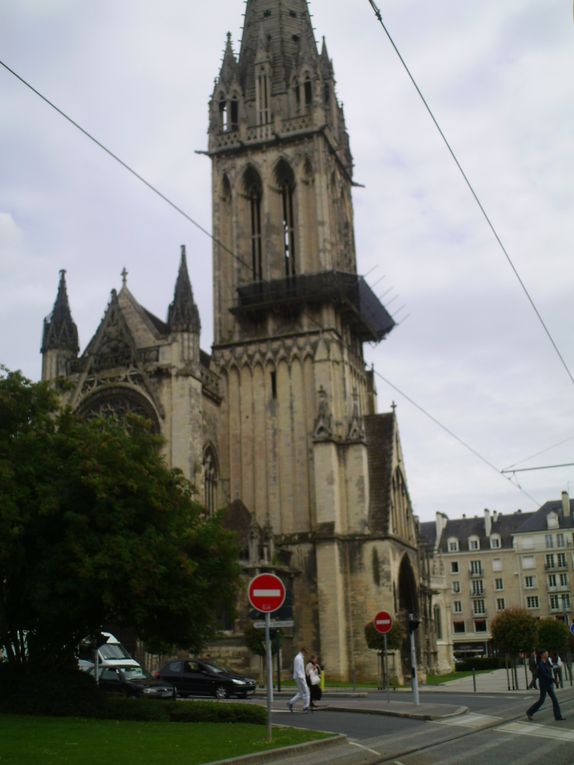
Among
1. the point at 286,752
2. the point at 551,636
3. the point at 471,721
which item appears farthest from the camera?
the point at 551,636

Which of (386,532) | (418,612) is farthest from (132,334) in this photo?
(418,612)

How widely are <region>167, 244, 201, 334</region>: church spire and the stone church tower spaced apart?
0.30 feet

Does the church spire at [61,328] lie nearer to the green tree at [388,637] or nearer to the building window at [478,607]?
the green tree at [388,637]

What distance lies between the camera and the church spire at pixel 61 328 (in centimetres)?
4441

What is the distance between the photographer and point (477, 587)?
86500 millimetres

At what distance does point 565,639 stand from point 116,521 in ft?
91.3

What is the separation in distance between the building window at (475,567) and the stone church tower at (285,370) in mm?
37842

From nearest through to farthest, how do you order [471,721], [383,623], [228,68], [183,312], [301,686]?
[471,721] < [301,686] < [383,623] < [183,312] < [228,68]

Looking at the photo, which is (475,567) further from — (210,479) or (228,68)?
(228,68)

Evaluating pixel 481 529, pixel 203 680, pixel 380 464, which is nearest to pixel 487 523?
pixel 481 529

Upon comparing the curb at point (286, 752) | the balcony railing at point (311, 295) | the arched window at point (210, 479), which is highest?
the balcony railing at point (311, 295)

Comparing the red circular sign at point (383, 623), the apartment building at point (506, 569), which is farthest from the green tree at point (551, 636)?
the apartment building at point (506, 569)

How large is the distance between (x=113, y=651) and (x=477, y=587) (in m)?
64.5

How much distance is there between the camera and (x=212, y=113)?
51500mm
